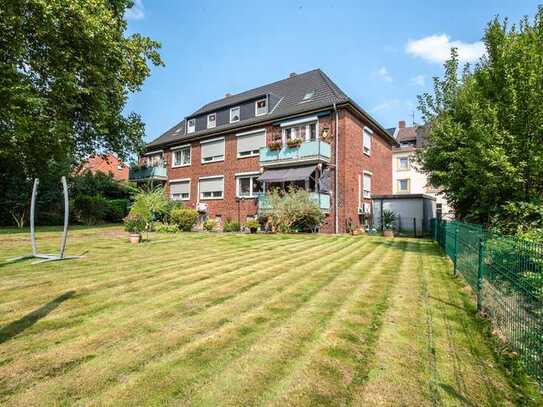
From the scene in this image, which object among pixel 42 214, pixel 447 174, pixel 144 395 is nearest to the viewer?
pixel 144 395

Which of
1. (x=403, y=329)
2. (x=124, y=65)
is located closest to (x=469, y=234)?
(x=403, y=329)

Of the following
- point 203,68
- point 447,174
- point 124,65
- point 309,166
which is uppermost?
point 124,65

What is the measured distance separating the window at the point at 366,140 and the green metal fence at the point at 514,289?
18.1 metres

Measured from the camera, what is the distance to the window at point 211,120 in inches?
1097

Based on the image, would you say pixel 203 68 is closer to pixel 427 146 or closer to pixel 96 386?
pixel 427 146

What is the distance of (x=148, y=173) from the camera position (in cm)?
3053

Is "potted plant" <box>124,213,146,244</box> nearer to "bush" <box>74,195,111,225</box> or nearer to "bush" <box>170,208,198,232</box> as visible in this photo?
"bush" <box>170,208,198,232</box>

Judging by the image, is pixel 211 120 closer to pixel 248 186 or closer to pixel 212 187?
pixel 212 187

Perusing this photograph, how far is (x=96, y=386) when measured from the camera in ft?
8.91

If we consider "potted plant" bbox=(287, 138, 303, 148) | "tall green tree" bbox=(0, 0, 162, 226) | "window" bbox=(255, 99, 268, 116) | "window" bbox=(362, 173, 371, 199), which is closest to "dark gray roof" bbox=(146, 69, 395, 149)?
"window" bbox=(255, 99, 268, 116)

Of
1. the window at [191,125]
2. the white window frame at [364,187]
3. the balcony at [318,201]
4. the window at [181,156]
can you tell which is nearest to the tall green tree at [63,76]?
the window at [181,156]

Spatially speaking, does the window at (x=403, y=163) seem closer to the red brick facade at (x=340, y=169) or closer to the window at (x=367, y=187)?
the red brick facade at (x=340, y=169)

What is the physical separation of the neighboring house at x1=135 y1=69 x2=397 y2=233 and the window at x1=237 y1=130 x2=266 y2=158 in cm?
8

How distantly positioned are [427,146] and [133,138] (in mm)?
19892
